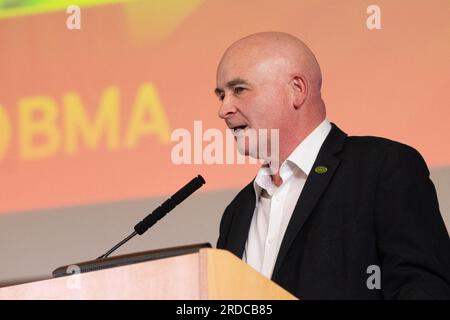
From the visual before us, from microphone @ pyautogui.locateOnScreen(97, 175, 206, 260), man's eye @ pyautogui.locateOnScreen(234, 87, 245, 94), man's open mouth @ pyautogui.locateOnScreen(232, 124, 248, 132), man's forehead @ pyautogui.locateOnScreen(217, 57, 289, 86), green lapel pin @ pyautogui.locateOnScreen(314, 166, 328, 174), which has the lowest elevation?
microphone @ pyautogui.locateOnScreen(97, 175, 206, 260)

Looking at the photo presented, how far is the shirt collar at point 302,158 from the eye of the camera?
2.78m

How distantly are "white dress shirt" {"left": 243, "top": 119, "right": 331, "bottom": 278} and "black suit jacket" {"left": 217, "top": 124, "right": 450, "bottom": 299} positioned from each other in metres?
0.13

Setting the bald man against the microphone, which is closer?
the bald man

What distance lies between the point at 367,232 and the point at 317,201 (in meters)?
0.18

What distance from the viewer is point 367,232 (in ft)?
8.12

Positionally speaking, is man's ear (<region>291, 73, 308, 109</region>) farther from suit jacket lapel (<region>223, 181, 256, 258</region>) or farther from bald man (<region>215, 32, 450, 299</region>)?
suit jacket lapel (<region>223, 181, 256, 258</region>)

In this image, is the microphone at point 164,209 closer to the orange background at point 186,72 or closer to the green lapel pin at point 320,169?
the green lapel pin at point 320,169

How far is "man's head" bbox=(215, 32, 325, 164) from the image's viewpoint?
2.81 metres

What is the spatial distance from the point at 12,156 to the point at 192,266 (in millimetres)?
2240

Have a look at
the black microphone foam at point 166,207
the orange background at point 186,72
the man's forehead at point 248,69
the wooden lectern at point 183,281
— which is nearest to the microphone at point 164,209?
the black microphone foam at point 166,207

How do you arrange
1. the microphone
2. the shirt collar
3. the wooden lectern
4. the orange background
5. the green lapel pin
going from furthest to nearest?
the orange background < the shirt collar < the green lapel pin < the microphone < the wooden lectern

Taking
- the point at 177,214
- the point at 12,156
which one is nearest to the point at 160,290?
the point at 177,214

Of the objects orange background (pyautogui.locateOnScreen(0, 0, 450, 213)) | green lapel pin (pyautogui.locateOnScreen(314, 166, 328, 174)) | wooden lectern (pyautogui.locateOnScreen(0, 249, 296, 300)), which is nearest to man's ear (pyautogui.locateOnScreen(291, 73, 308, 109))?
green lapel pin (pyautogui.locateOnScreen(314, 166, 328, 174))
